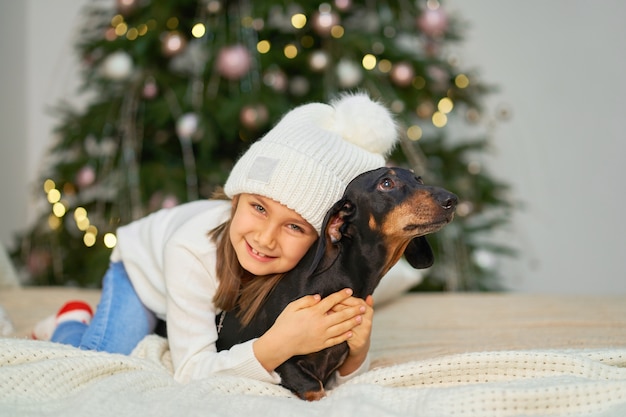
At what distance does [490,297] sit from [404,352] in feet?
2.99

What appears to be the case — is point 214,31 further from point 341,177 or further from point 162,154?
point 341,177

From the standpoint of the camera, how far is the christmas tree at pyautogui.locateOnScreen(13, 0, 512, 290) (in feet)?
9.05

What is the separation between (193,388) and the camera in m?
1.11

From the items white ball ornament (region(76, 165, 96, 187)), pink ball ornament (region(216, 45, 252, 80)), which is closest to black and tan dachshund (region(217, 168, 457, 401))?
pink ball ornament (region(216, 45, 252, 80))

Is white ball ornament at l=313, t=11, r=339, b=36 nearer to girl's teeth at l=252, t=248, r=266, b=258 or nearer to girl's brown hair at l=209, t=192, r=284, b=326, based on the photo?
girl's brown hair at l=209, t=192, r=284, b=326

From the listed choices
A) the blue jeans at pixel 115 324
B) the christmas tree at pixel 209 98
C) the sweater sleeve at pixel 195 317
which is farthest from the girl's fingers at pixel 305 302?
the christmas tree at pixel 209 98

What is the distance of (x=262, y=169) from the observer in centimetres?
128

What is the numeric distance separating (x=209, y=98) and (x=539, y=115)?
6.83ft

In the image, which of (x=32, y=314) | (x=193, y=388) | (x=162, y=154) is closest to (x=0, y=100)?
(x=162, y=154)

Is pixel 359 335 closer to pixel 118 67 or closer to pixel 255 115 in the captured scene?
pixel 255 115

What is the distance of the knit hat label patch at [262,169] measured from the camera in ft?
4.17

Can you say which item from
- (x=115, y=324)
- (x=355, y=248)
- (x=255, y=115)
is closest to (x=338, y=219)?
(x=355, y=248)

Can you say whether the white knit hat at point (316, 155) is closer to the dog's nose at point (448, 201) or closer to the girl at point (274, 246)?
the girl at point (274, 246)

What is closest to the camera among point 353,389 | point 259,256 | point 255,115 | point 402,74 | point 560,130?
point 353,389
